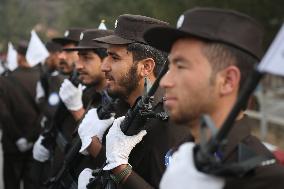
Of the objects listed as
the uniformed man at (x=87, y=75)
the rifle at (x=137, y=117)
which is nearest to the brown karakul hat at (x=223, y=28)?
the rifle at (x=137, y=117)

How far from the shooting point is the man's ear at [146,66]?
3.26 meters

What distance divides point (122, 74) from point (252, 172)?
156 centimetres

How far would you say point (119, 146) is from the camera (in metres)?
2.83

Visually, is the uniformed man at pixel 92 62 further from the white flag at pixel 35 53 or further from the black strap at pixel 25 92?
the black strap at pixel 25 92

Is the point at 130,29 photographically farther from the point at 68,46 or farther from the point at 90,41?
the point at 68,46

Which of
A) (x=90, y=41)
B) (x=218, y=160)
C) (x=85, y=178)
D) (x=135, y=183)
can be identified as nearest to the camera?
(x=218, y=160)

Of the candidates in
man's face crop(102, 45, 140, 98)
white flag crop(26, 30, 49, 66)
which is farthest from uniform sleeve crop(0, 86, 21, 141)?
man's face crop(102, 45, 140, 98)

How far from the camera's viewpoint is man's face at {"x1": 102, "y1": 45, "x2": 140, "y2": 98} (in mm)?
3221

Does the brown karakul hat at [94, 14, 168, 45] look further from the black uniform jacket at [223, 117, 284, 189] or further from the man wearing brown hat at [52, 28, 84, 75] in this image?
the man wearing brown hat at [52, 28, 84, 75]

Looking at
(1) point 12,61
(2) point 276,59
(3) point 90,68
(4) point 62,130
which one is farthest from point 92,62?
(1) point 12,61

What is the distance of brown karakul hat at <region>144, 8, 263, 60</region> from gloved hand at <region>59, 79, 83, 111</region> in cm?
277

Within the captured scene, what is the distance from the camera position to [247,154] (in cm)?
181

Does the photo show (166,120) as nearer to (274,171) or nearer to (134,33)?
(134,33)

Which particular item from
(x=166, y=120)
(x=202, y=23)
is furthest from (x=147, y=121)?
(x=202, y=23)
